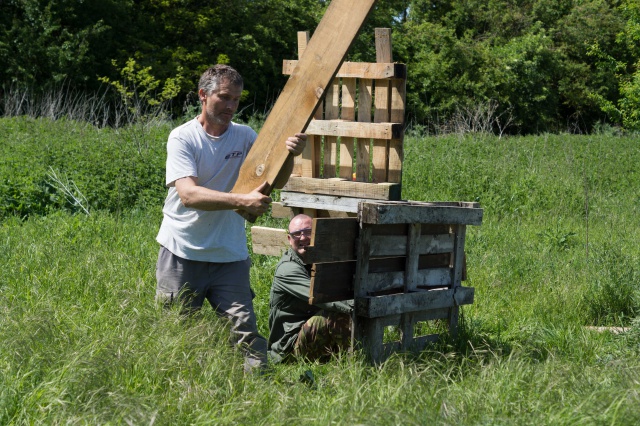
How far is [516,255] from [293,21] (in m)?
23.8

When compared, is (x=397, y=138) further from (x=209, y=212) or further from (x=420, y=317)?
(x=209, y=212)

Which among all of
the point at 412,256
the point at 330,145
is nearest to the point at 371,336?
the point at 412,256

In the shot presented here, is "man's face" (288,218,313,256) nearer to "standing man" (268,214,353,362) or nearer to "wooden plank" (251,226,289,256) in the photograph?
"standing man" (268,214,353,362)

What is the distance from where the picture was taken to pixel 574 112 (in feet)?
137

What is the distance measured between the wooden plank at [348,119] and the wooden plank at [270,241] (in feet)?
2.80

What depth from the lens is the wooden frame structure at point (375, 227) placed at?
525cm

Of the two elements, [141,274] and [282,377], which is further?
[141,274]

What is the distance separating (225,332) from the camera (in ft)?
16.1

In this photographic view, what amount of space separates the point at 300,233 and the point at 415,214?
0.82 m

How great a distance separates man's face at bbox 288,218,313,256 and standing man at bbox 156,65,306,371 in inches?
31.6

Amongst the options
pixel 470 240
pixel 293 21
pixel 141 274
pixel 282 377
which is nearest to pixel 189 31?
pixel 293 21

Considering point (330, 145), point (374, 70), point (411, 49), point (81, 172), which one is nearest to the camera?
point (374, 70)

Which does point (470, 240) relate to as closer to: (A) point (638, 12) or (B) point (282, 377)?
(B) point (282, 377)

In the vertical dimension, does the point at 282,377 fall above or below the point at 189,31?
below
